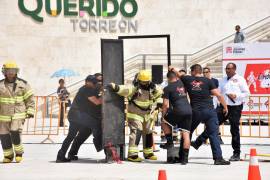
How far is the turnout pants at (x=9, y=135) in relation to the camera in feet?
43.0

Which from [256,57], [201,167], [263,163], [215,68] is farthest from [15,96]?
[215,68]

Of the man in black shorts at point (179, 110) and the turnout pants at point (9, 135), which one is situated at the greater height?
the man in black shorts at point (179, 110)

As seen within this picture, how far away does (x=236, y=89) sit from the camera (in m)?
13.7

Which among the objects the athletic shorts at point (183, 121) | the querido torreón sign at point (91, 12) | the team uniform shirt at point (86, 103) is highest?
the querido torreón sign at point (91, 12)

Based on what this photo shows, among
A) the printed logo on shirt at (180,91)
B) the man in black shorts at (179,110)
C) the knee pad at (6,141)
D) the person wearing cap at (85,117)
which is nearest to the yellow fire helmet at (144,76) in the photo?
the man in black shorts at (179,110)

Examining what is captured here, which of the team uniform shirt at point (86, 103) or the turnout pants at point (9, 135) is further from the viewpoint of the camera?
the team uniform shirt at point (86, 103)

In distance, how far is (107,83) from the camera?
13.2 m

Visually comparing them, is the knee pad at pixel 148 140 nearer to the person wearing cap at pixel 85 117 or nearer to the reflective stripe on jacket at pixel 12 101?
the person wearing cap at pixel 85 117

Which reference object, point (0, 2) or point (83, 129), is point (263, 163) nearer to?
point (83, 129)

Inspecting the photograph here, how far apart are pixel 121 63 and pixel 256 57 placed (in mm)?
10209

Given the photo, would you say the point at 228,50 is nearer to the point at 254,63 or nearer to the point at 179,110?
the point at 254,63

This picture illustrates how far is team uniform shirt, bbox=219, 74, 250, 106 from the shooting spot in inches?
534

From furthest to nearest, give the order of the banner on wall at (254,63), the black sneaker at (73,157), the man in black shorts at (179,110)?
1. the banner on wall at (254,63)
2. the black sneaker at (73,157)
3. the man in black shorts at (179,110)

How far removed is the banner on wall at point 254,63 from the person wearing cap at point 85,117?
9703 millimetres
